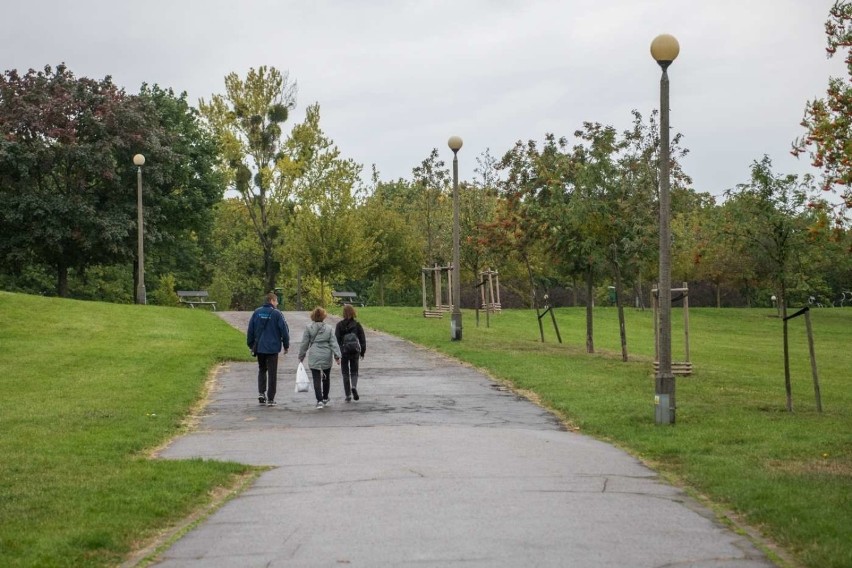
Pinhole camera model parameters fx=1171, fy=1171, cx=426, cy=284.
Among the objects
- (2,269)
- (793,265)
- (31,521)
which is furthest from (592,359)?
(2,269)

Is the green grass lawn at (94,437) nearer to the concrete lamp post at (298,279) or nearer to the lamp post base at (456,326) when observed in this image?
the lamp post base at (456,326)

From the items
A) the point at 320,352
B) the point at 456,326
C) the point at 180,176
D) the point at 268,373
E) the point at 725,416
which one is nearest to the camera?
the point at 725,416

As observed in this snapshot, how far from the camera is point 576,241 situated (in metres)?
27.3

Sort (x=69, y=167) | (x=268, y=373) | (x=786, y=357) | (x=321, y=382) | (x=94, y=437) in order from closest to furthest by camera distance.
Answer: (x=94, y=437) < (x=786, y=357) < (x=321, y=382) < (x=268, y=373) < (x=69, y=167)

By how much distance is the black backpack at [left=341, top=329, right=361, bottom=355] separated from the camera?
62.5 ft

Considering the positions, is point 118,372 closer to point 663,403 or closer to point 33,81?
point 663,403

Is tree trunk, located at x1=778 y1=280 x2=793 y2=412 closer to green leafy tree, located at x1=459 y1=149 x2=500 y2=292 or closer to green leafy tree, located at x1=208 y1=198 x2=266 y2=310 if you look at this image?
green leafy tree, located at x1=459 y1=149 x2=500 y2=292

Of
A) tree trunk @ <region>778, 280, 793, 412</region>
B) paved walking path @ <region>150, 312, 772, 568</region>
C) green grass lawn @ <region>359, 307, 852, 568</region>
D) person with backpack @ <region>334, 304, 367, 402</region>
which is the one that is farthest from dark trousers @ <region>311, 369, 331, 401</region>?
tree trunk @ <region>778, 280, 793, 412</region>

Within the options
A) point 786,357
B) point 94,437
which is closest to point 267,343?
point 94,437

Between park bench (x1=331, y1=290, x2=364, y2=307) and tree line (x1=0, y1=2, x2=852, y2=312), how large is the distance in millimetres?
1619

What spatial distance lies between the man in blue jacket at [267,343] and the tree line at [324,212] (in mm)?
7180

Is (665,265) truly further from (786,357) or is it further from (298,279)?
(298,279)

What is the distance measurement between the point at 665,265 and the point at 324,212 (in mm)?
41298

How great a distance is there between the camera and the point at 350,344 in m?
19.0
